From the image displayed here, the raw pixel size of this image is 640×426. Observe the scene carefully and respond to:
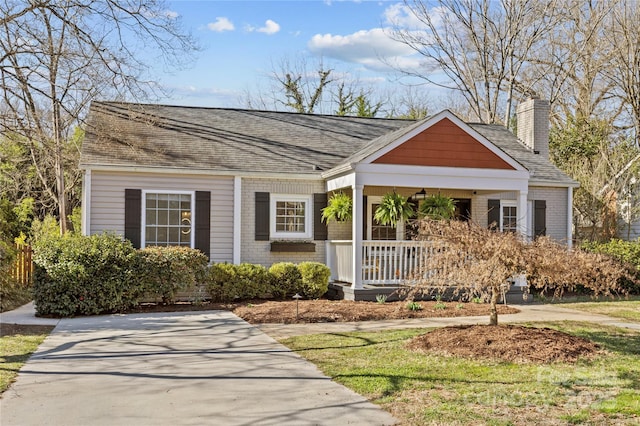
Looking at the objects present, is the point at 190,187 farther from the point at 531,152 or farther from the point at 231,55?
the point at 531,152

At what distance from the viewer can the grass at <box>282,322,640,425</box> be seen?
17.6ft

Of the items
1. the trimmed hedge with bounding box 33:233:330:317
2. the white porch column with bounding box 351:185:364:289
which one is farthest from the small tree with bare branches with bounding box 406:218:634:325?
the trimmed hedge with bounding box 33:233:330:317

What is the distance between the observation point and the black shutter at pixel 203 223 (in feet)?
47.8

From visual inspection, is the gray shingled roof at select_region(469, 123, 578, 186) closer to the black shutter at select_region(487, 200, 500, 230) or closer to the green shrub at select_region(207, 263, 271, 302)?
the black shutter at select_region(487, 200, 500, 230)

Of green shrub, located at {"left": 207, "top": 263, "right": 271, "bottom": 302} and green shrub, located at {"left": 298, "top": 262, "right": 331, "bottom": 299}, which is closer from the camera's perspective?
green shrub, located at {"left": 207, "top": 263, "right": 271, "bottom": 302}

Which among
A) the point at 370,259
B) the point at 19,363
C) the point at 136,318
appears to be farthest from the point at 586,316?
the point at 19,363

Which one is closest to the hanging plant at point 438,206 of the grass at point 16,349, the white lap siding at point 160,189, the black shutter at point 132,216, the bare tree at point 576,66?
the white lap siding at point 160,189

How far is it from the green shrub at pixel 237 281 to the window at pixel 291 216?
1.75 metres

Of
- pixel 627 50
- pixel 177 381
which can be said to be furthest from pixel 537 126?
pixel 177 381

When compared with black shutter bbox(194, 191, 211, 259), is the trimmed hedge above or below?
below

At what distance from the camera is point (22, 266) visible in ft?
51.8

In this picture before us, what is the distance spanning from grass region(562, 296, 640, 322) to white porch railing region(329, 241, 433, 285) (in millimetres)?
3598

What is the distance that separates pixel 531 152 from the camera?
19047mm

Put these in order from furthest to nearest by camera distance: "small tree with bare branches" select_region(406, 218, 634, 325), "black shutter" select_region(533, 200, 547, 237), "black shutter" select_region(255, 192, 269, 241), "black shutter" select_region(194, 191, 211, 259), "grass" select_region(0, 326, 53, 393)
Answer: "black shutter" select_region(533, 200, 547, 237) < "black shutter" select_region(255, 192, 269, 241) < "black shutter" select_region(194, 191, 211, 259) < "small tree with bare branches" select_region(406, 218, 634, 325) < "grass" select_region(0, 326, 53, 393)
